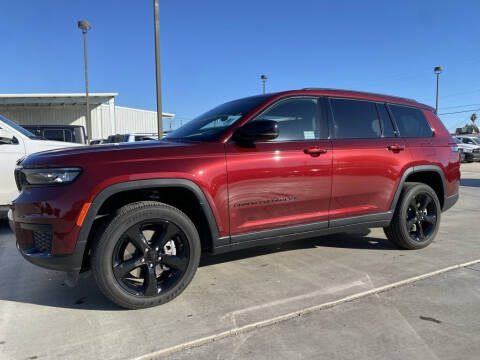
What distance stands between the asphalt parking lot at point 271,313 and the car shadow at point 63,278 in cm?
2

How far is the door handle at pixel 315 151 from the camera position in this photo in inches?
131

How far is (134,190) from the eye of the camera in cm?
282

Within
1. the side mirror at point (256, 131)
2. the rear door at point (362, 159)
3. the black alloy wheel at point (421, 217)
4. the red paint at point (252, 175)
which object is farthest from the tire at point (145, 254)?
the black alloy wheel at point (421, 217)

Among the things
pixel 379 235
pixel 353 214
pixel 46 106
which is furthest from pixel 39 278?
pixel 46 106

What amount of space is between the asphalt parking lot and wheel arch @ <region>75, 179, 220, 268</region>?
414 millimetres

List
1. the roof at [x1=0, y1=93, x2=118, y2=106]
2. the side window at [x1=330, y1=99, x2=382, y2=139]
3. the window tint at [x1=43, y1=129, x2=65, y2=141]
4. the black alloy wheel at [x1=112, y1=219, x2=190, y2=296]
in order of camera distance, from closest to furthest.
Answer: the black alloy wheel at [x1=112, y1=219, x2=190, y2=296] → the side window at [x1=330, y1=99, x2=382, y2=139] → the window tint at [x1=43, y1=129, x2=65, y2=141] → the roof at [x1=0, y1=93, x2=118, y2=106]

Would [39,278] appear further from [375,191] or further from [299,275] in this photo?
[375,191]

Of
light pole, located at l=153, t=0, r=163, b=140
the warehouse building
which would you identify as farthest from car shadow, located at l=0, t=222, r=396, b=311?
the warehouse building

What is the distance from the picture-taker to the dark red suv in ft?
8.39

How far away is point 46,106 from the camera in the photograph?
90.4 feet

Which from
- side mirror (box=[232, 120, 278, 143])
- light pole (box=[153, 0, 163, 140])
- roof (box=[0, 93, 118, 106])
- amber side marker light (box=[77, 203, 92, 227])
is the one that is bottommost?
amber side marker light (box=[77, 203, 92, 227])

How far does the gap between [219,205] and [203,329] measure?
948 millimetres

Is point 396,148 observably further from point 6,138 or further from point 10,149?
point 6,138

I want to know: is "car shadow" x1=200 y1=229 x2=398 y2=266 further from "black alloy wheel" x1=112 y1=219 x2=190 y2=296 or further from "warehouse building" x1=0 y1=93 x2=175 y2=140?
"warehouse building" x1=0 y1=93 x2=175 y2=140
